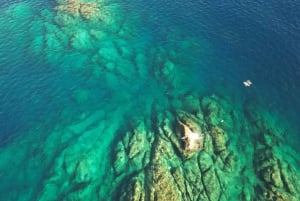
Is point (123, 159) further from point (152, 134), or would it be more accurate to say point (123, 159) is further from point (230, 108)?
point (230, 108)

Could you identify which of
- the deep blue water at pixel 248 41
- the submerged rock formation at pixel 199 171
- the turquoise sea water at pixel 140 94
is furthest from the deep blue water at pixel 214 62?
the submerged rock formation at pixel 199 171

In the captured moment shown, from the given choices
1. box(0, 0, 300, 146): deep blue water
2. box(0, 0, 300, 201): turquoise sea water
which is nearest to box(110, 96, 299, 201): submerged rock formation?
box(0, 0, 300, 201): turquoise sea water

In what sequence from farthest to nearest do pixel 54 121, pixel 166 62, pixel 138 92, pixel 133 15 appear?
1. pixel 133 15
2. pixel 166 62
3. pixel 138 92
4. pixel 54 121

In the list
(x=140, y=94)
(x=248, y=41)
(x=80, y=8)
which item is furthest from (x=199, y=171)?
(x=80, y=8)

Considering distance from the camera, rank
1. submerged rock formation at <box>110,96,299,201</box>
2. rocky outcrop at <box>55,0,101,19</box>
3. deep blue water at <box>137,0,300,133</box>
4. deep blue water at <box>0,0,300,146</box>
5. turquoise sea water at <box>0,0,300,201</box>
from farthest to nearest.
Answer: rocky outcrop at <box>55,0,101,19</box>, deep blue water at <box>137,0,300,133</box>, deep blue water at <box>0,0,300,146</box>, turquoise sea water at <box>0,0,300,201</box>, submerged rock formation at <box>110,96,299,201</box>

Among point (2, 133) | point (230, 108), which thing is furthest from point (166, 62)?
point (2, 133)

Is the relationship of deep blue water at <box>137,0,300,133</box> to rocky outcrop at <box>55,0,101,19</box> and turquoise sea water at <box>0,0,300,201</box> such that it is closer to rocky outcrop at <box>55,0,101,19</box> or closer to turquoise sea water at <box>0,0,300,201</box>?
turquoise sea water at <box>0,0,300,201</box>

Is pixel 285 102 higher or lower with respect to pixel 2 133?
higher

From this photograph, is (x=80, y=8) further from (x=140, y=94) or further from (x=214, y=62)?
(x=214, y=62)
